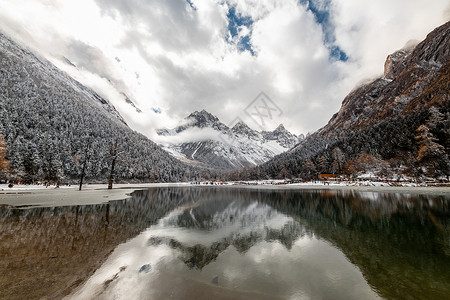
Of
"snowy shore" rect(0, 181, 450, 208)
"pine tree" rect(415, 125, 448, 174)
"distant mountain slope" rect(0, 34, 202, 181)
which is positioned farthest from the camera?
"distant mountain slope" rect(0, 34, 202, 181)

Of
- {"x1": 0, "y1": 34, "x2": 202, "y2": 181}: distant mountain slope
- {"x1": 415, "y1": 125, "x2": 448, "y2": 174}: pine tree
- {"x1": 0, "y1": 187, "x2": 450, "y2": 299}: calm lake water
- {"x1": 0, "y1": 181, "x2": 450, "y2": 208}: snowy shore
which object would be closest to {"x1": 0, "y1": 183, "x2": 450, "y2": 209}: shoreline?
{"x1": 0, "y1": 181, "x2": 450, "y2": 208}: snowy shore

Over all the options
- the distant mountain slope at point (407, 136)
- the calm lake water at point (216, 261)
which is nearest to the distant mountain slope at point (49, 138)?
the calm lake water at point (216, 261)

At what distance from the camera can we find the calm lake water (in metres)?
4.43

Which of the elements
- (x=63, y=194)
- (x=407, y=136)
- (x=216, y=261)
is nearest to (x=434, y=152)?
(x=407, y=136)

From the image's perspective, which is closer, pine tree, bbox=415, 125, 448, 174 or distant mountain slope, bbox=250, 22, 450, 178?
pine tree, bbox=415, 125, 448, 174

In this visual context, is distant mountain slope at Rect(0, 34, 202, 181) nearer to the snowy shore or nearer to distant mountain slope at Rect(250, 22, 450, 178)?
the snowy shore

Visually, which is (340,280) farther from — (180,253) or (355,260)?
(180,253)

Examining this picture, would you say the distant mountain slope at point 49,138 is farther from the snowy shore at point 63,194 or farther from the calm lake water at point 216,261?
the calm lake water at point 216,261

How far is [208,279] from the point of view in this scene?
16.6 feet

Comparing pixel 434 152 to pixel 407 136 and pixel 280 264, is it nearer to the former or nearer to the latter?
pixel 407 136

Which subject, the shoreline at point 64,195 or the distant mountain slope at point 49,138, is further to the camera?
the distant mountain slope at point 49,138

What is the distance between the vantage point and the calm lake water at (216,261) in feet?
14.5

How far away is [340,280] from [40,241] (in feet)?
34.6

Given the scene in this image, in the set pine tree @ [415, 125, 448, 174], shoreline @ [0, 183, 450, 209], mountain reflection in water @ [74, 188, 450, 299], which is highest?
pine tree @ [415, 125, 448, 174]
